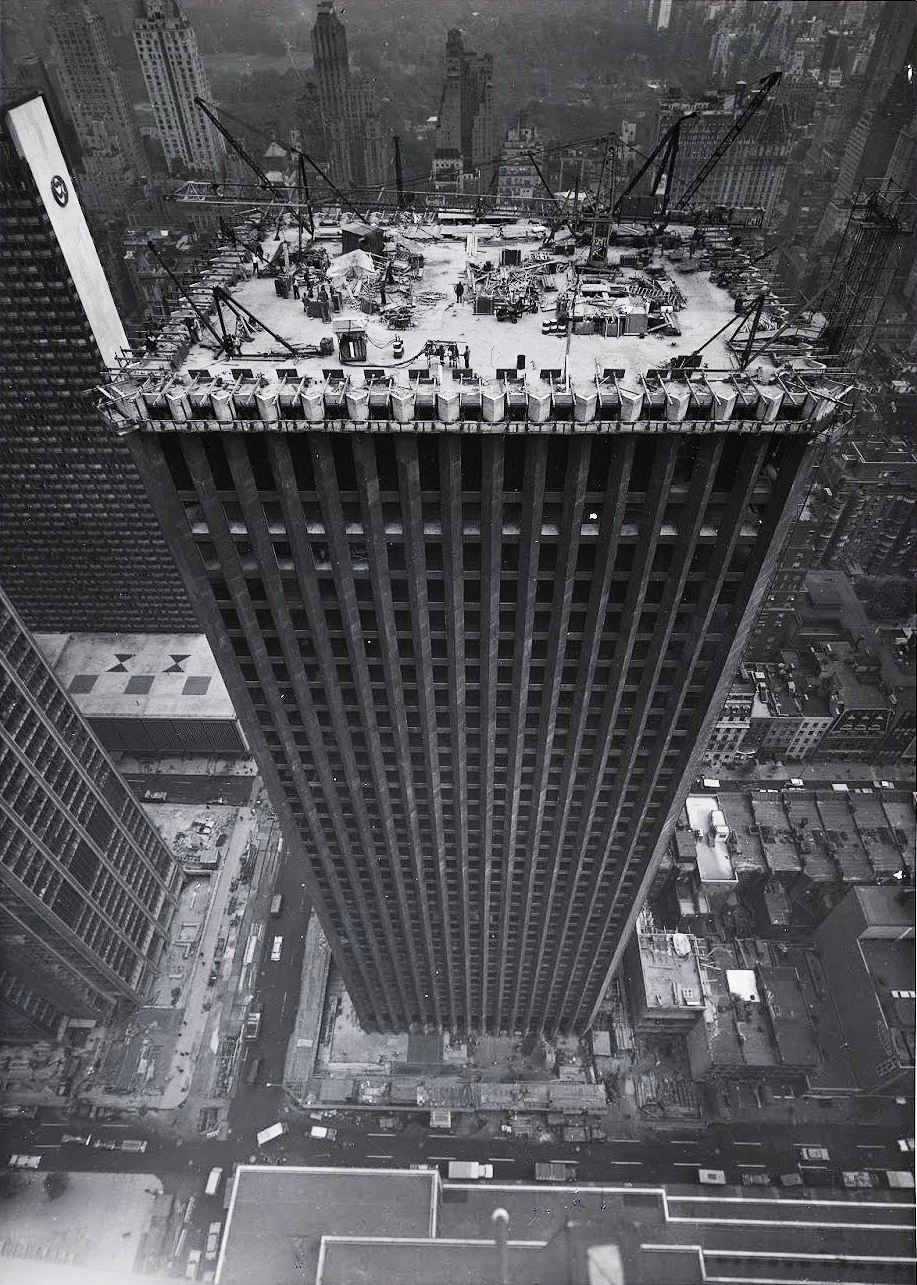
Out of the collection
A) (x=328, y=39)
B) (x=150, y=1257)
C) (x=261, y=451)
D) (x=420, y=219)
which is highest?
(x=328, y=39)

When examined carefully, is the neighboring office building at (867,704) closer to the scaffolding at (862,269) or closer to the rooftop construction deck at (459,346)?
the scaffolding at (862,269)

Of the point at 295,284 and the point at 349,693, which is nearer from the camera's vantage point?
the point at 295,284

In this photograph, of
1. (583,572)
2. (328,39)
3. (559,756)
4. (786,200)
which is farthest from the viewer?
(786,200)

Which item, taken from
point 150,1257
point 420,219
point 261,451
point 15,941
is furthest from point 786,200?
point 150,1257

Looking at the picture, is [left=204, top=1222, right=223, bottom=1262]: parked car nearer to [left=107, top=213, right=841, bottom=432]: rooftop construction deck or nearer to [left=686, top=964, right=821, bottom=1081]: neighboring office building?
[left=686, top=964, right=821, bottom=1081]: neighboring office building

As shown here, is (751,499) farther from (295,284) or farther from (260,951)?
(260,951)

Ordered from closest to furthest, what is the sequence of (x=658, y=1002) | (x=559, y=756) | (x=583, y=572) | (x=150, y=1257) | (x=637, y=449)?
(x=637, y=449) → (x=583, y=572) → (x=559, y=756) → (x=150, y=1257) → (x=658, y=1002)

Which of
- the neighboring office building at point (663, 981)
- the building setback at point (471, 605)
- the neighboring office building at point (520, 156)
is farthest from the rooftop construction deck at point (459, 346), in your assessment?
the neighboring office building at point (520, 156)
